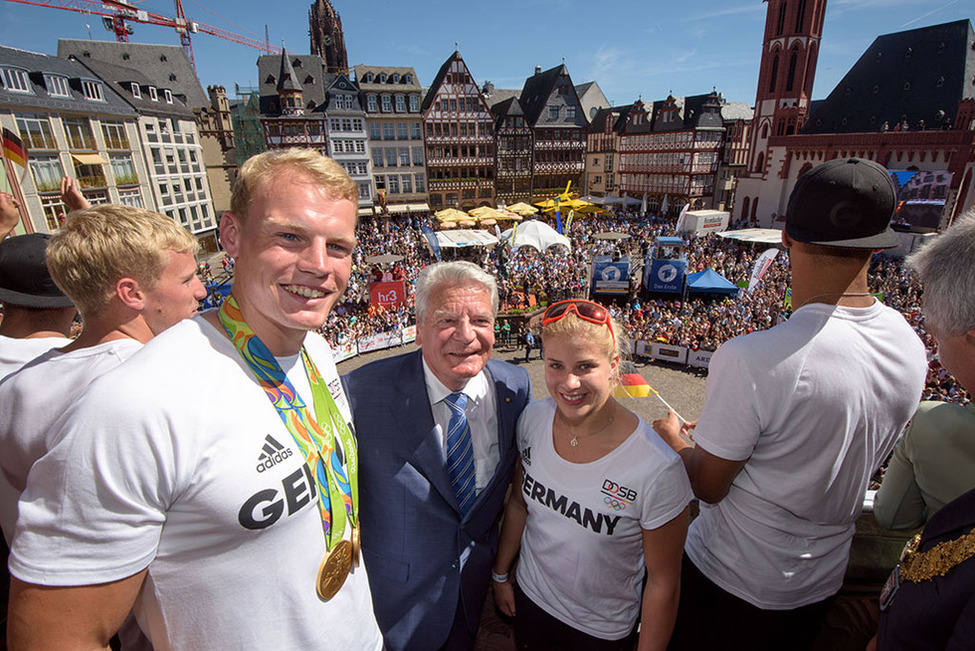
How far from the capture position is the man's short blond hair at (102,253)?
6.29ft

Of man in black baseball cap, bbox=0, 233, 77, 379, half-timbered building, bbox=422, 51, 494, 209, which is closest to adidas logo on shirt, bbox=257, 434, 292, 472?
man in black baseball cap, bbox=0, 233, 77, 379

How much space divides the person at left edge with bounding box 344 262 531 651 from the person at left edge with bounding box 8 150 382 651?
27 centimetres

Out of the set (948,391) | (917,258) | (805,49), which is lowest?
(948,391)

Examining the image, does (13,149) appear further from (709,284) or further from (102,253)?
(709,284)

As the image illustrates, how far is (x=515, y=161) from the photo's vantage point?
149 ft

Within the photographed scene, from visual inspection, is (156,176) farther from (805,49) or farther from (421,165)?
Result: (805,49)

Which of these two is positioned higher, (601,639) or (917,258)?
(917,258)

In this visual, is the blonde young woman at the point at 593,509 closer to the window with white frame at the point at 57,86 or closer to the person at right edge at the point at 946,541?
the person at right edge at the point at 946,541

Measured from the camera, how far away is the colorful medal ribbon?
1666mm

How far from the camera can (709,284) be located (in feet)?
63.3

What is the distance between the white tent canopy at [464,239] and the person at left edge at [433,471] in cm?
2164

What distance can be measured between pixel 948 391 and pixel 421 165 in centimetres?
4004

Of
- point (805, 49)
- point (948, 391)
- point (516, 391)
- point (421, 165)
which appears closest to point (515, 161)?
point (421, 165)

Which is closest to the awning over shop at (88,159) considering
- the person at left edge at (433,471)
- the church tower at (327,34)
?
the person at left edge at (433,471)
